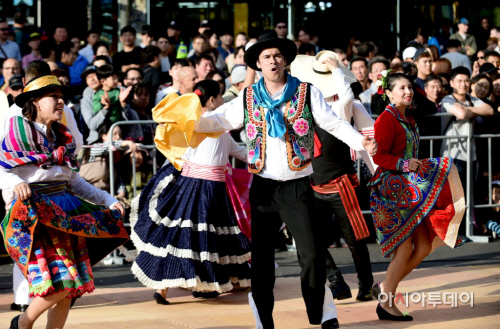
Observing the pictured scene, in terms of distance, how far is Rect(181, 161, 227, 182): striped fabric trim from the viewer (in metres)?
7.26

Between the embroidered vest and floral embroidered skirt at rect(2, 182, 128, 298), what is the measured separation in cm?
114

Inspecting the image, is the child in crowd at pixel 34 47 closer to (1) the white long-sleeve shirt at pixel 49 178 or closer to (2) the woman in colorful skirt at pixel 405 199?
(1) the white long-sleeve shirt at pixel 49 178

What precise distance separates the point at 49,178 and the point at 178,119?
100cm

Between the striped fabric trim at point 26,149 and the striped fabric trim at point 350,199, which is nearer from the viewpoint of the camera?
the striped fabric trim at point 26,149

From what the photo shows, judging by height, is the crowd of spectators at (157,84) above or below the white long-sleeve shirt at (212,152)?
above

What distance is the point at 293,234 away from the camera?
225 inches

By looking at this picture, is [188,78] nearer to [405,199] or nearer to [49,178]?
[405,199]

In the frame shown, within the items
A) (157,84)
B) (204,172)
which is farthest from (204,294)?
(157,84)

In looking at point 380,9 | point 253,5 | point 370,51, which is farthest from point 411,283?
point 380,9

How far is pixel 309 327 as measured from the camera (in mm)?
6227

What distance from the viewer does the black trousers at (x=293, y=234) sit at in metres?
5.68

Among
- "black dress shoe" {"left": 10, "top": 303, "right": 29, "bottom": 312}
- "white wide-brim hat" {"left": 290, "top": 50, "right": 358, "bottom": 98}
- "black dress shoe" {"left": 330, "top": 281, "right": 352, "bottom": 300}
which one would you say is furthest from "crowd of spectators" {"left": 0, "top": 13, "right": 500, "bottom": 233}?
"black dress shoe" {"left": 10, "top": 303, "right": 29, "bottom": 312}

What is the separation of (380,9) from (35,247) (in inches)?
562

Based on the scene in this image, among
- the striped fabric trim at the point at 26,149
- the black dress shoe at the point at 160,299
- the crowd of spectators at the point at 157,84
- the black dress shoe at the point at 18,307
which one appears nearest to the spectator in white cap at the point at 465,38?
the crowd of spectators at the point at 157,84
